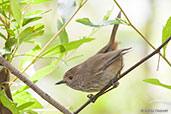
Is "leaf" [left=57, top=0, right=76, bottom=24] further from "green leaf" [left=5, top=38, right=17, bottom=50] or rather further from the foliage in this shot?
"green leaf" [left=5, top=38, right=17, bottom=50]

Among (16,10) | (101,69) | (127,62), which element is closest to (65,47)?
(16,10)

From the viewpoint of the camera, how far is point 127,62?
272 inches

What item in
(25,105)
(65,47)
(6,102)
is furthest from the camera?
(65,47)

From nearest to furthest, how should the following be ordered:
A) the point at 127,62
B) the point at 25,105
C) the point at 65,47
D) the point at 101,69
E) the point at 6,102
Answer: the point at 6,102, the point at 25,105, the point at 65,47, the point at 101,69, the point at 127,62

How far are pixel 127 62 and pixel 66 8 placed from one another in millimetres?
5157

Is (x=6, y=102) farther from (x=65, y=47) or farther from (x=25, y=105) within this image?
(x=65, y=47)

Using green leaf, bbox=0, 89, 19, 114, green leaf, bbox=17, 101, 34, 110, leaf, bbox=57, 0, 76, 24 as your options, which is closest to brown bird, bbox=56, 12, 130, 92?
leaf, bbox=57, 0, 76, 24

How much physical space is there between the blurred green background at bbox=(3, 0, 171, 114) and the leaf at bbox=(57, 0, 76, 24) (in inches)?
133

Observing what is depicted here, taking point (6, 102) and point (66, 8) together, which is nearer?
point (6, 102)

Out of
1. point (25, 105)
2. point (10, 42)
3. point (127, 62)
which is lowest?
point (127, 62)

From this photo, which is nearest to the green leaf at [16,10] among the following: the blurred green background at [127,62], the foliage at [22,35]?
the foliage at [22,35]

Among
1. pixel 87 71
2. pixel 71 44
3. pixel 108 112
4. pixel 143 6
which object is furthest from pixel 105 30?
pixel 71 44

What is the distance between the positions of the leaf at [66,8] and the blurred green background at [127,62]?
3370 millimetres

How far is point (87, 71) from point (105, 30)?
4.44 m
